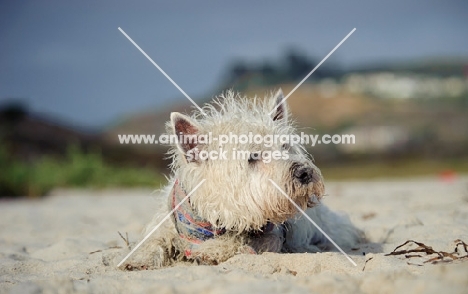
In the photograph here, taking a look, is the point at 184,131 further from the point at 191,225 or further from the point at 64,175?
the point at 64,175

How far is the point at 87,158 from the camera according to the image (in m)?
16.7

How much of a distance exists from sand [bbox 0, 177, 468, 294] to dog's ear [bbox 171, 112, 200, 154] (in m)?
0.94

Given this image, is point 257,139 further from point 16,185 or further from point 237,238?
point 16,185

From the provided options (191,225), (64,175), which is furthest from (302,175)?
(64,175)

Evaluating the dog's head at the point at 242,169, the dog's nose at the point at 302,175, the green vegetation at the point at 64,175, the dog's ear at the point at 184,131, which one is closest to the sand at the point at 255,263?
the dog's head at the point at 242,169

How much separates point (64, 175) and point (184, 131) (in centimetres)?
1210

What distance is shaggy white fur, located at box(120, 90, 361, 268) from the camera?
15.5 ft

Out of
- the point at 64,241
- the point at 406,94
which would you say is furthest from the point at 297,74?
the point at 64,241

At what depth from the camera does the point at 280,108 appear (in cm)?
546

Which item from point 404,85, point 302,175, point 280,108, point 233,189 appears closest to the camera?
point 302,175

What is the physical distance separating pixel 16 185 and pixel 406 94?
3315cm

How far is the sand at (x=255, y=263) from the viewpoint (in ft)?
11.6

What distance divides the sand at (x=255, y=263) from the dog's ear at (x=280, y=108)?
1290 mm

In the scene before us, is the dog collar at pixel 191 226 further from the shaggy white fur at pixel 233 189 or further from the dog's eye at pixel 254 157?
the dog's eye at pixel 254 157
